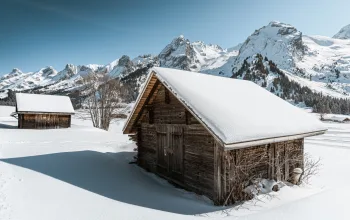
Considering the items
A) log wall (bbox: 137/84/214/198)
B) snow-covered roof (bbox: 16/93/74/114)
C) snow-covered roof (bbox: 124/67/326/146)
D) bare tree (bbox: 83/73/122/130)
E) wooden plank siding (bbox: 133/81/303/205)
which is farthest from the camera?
snow-covered roof (bbox: 16/93/74/114)

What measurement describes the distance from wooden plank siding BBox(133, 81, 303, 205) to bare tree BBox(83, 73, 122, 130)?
22730 mm

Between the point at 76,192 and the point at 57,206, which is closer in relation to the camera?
the point at 57,206

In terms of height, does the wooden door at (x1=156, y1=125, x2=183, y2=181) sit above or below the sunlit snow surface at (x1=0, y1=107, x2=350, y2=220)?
above

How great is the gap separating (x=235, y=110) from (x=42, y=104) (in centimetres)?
3653

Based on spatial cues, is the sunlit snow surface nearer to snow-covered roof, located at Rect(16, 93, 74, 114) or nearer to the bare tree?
the bare tree

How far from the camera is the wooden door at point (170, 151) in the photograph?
10.5m

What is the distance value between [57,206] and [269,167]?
25.2 ft

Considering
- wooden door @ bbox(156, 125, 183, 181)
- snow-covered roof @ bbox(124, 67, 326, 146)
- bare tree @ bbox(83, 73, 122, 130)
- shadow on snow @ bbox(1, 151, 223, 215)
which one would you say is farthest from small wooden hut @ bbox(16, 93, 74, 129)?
snow-covered roof @ bbox(124, 67, 326, 146)

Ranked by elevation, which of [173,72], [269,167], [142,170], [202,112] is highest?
[173,72]

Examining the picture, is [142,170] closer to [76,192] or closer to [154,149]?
[154,149]

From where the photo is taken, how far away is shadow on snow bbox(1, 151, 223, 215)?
8.27 meters

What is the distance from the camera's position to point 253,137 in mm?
7621

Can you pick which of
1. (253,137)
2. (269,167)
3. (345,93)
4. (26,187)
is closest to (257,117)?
(253,137)

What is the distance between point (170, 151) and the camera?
438 inches
